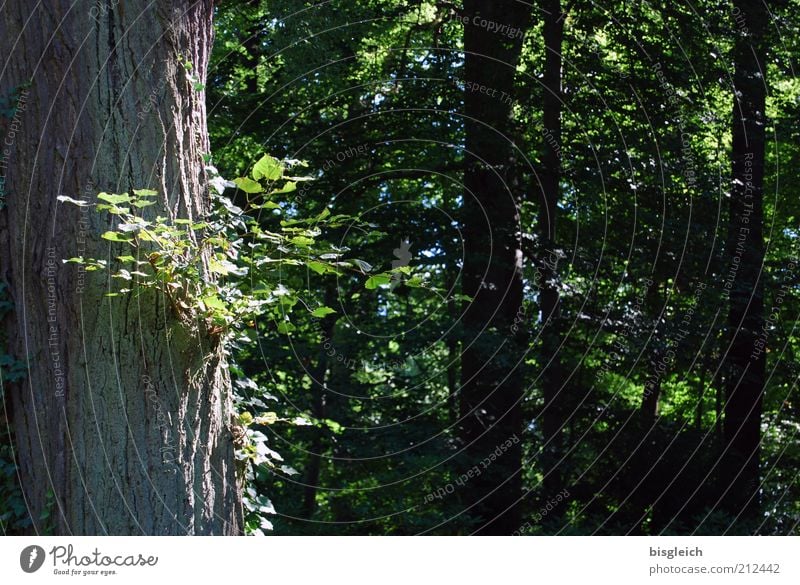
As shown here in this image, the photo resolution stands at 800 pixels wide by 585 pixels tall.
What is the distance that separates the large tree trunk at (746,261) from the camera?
10578mm

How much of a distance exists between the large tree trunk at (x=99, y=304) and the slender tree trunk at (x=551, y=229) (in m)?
6.29

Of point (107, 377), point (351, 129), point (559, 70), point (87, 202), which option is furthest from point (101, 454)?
point (559, 70)

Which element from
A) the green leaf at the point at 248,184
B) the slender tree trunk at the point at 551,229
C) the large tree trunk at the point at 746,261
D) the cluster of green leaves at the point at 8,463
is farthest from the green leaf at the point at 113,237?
the large tree trunk at the point at 746,261

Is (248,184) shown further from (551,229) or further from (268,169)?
(551,229)

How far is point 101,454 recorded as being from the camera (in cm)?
441

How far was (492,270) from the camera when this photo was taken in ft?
34.0

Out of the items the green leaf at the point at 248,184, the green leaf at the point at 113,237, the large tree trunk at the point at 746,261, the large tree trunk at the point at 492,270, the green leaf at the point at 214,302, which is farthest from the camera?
the large tree trunk at the point at 746,261

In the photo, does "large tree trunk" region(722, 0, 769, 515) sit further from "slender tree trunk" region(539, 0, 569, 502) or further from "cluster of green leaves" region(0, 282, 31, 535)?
"cluster of green leaves" region(0, 282, 31, 535)

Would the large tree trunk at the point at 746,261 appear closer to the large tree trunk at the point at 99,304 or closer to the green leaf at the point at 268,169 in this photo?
the green leaf at the point at 268,169

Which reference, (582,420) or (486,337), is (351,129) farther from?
(582,420)

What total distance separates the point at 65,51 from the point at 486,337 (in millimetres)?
6185

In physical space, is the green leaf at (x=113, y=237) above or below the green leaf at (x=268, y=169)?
below
